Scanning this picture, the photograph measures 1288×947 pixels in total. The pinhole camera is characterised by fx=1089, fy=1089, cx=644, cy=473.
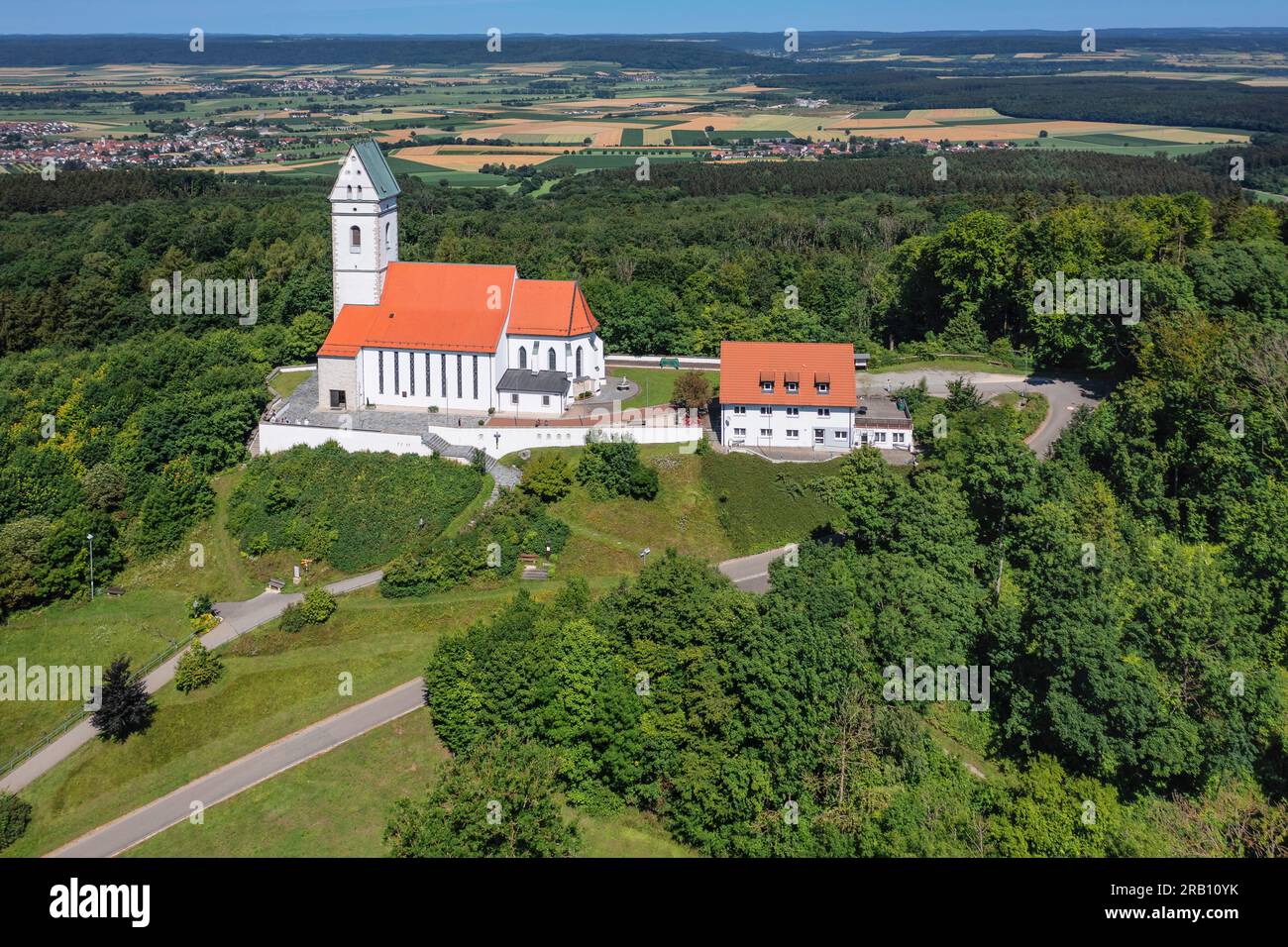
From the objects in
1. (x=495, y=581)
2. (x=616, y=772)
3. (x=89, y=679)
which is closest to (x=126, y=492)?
(x=89, y=679)

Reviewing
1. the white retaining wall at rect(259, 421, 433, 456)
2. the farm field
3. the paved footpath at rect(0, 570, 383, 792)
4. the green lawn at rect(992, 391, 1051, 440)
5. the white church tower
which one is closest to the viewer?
the paved footpath at rect(0, 570, 383, 792)

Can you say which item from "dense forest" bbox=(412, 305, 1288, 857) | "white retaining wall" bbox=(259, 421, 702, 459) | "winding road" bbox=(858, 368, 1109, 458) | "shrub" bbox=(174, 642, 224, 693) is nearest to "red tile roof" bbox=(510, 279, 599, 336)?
"white retaining wall" bbox=(259, 421, 702, 459)

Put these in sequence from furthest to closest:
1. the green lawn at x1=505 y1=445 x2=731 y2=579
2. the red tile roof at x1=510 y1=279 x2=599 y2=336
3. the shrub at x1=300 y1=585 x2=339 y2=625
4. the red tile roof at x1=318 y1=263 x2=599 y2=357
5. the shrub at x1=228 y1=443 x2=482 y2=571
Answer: the red tile roof at x1=510 y1=279 x2=599 y2=336 → the red tile roof at x1=318 y1=263 x2=599 y2=357 → the shrub at x1=228 y1=443 x2=482 y2=571 → the green lawn at x1=505 y1=445 x2=731 y2=579 → the shrub at x1=300 y1=585 x2=339 y2=625

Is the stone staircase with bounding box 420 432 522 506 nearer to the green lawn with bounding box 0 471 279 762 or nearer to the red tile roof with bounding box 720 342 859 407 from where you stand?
the green lawn with bounding box 0 471 279 762

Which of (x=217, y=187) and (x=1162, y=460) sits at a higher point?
(x=217, y=187)

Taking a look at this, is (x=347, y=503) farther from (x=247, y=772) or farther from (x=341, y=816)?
(x=341, y=816)

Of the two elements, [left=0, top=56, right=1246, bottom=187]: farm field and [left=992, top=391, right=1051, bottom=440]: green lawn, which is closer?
[left=992, top=391, right=1051, bottom=440]: green lawn

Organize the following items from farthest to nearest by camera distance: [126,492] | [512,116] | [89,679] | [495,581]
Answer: [512,116], [126,492], [495,581], [89,679]
